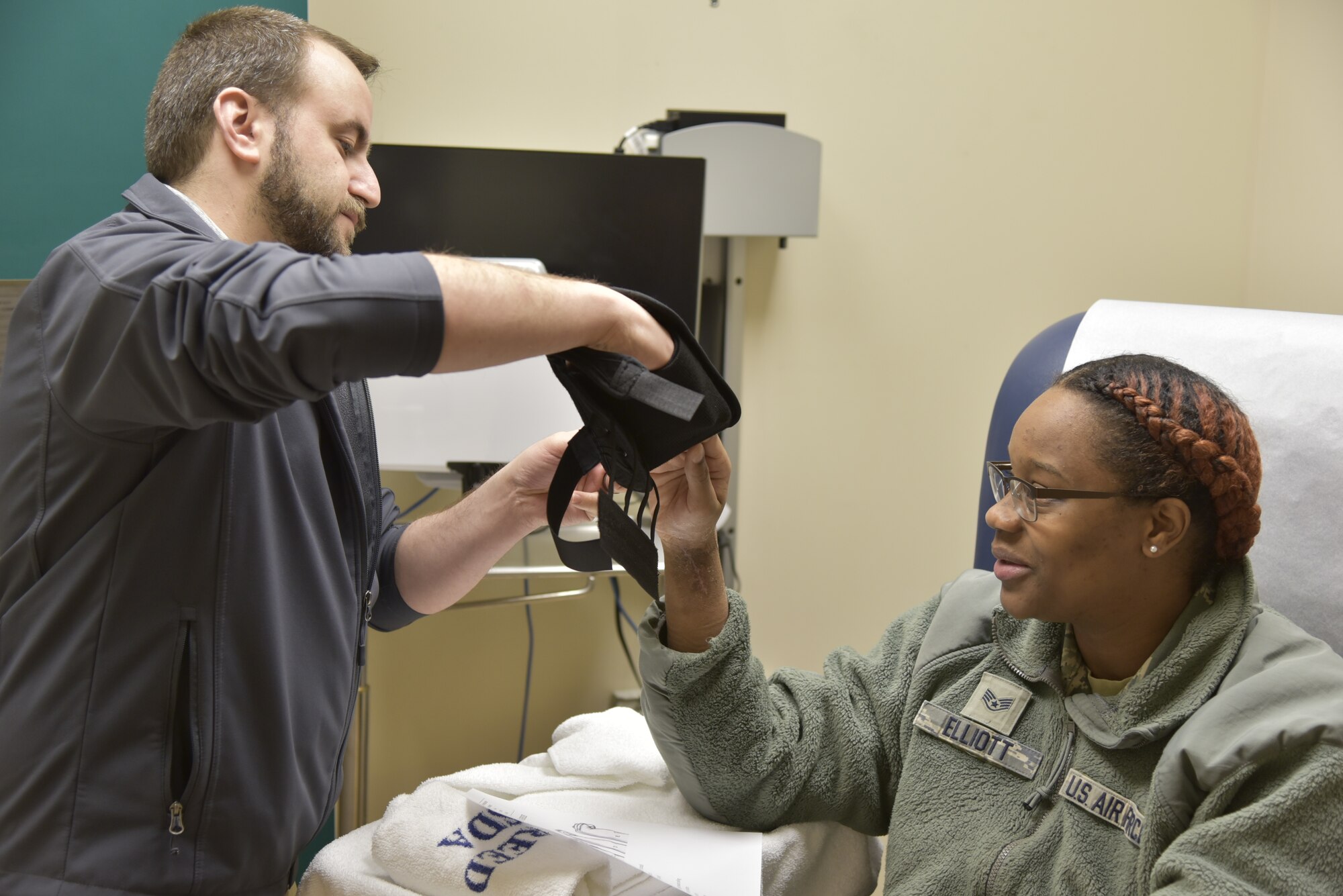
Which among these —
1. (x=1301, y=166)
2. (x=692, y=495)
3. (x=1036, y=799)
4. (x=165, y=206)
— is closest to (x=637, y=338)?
(x=692, y=495)

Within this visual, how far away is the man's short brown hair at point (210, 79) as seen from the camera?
1081 mm

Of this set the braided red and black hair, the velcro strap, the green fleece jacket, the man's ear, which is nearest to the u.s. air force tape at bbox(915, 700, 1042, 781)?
the green fleece jacket

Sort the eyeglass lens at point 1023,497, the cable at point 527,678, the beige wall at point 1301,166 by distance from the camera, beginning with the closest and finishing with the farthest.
Answer: the eyeglass lens at point 1023,497 < the beige wall at point 1301,166 < the cable at point 527,678

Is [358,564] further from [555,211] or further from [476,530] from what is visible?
[555,211]

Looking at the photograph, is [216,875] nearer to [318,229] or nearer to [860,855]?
[318,229]

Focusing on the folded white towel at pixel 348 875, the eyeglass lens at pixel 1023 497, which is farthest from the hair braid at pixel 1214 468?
the folded white towel at pixel 348 875

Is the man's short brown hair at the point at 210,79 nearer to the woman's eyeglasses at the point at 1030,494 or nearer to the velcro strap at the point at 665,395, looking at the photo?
the velcro strap at the point at 665,395

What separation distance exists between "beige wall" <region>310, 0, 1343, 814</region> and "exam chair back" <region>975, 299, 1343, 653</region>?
103 centimetres

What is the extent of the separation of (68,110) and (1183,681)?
1.84 meters

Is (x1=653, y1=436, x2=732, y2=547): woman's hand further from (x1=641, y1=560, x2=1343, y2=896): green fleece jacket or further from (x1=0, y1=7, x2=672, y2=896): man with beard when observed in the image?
(x1=0, y1=7, x2=672, y2=896): man with beard

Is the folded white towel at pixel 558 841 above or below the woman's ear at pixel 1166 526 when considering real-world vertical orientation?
below

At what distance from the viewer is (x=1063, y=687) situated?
3.98 feet

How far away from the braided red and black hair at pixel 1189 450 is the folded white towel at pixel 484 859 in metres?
0.69

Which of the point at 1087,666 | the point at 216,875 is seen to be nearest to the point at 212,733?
the point at 216,875
